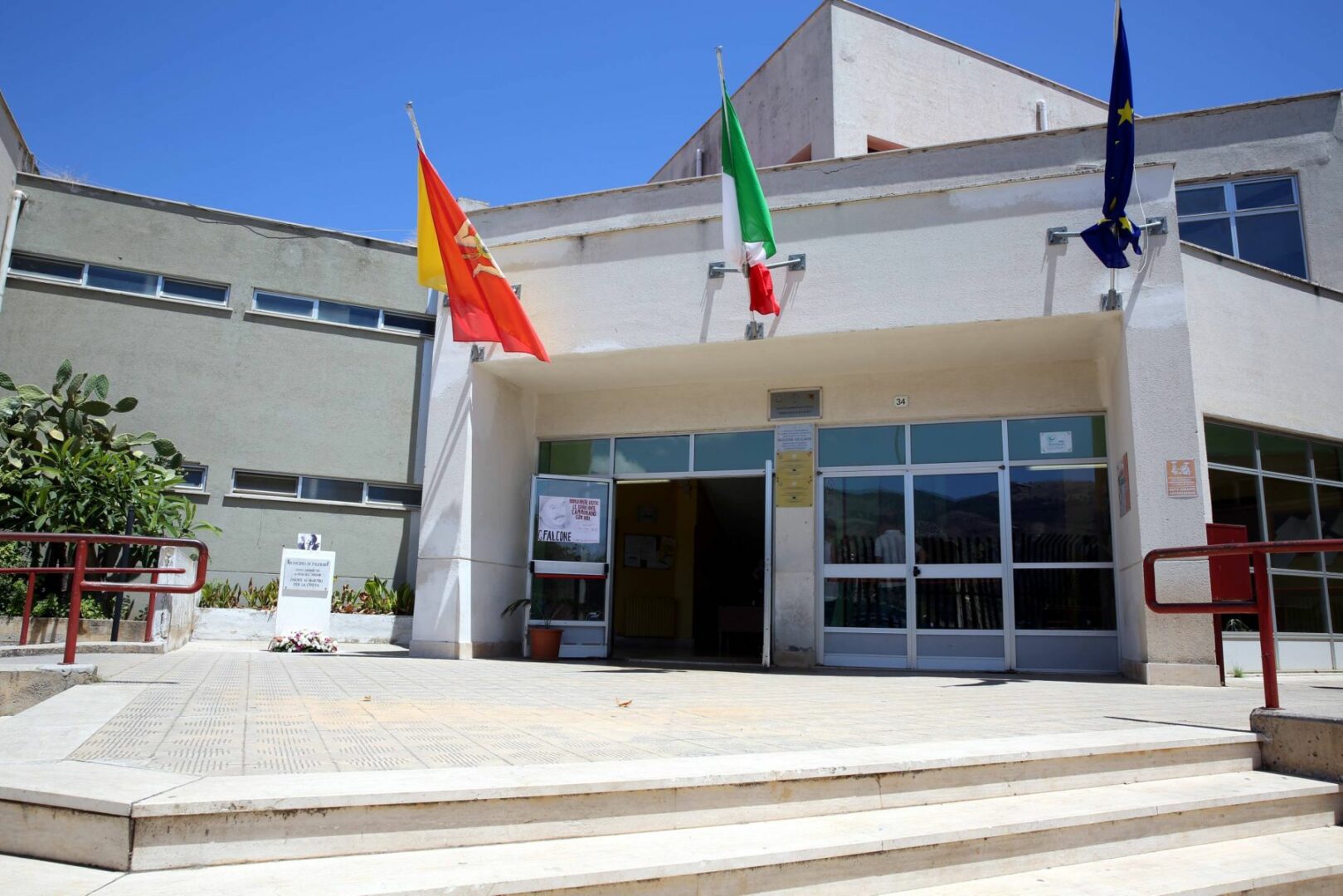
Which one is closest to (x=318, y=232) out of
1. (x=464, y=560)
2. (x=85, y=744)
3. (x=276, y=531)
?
(x=276, y=531)

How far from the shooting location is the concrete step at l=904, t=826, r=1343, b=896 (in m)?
3.25

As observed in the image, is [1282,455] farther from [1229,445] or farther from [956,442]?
[956,442]

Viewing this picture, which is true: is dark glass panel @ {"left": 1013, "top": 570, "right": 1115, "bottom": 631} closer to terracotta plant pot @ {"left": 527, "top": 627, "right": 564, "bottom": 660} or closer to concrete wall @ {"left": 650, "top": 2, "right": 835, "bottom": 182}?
terracotta plant pot @ {"left": 527, "top": 627, "right": 564, "bottom": 660}

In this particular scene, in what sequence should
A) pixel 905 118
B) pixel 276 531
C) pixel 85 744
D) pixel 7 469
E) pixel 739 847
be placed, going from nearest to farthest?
pixel 739 847, pixel 85 744, pixel 7 469, pixel 276 531, pixel 905 118

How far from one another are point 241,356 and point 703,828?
531 inches

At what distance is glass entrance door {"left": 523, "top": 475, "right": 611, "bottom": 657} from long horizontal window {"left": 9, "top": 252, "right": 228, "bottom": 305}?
6549mm

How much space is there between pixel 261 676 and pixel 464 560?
3.74 m

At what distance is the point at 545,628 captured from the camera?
12055 millimetres

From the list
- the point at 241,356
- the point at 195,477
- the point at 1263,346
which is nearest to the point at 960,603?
the point at 1263,346

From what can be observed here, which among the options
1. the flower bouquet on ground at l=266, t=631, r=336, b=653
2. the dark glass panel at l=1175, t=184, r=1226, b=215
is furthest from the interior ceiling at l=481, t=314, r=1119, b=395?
the dark glass panel at l=1175, t=184, r=1226, b=215

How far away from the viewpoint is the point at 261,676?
25.3 feet

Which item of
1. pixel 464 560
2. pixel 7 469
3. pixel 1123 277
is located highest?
pixel 1123 277

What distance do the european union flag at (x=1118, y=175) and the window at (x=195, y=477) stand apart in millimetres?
12178

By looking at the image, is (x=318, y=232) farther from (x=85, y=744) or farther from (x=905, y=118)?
(x=85, y=744)
